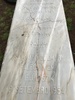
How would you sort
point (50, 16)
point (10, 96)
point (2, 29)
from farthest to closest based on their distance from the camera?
point (2, 29) → point (50, 16) → point (10, 96)

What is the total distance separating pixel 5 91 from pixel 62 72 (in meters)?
0.63

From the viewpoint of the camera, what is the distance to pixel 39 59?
2.74 m

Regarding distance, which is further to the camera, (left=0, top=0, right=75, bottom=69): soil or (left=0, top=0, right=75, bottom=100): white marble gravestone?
(left=0, top=0, right=75, bottom=69): soil

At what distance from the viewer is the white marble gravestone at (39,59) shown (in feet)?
8.00

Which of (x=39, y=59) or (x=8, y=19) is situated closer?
(x=39, y=59)

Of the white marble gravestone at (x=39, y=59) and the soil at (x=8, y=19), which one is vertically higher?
the soil at (x=8, y=19)

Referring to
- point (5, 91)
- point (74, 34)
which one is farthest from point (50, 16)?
point (5, 91)

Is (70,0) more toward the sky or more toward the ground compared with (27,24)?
more toward the sky

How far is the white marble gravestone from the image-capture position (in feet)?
8.00

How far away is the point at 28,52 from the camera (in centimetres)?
286

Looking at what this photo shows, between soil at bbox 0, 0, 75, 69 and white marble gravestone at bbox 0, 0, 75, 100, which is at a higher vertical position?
soil at bbox 0, 0, 75, 69

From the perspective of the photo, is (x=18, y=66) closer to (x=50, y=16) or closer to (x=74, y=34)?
(x=50, y=16)

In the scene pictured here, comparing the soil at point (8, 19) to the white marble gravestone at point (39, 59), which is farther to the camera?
the soil at point (8, 19)

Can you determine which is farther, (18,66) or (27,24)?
(27,24)
